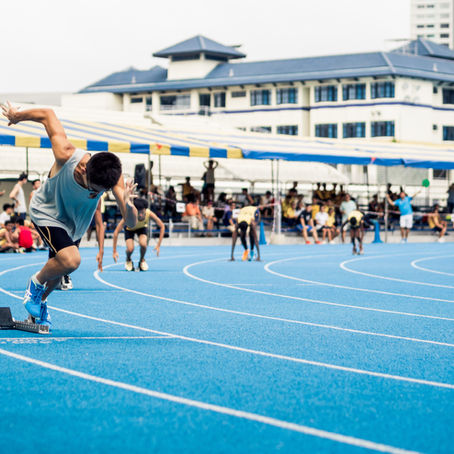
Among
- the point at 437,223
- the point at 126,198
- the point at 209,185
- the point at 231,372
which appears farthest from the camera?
the point at 437,223

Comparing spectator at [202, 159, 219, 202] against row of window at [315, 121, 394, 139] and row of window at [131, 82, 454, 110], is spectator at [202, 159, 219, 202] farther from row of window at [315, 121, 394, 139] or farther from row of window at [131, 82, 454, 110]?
row of window at [131, 82, 454, 110]

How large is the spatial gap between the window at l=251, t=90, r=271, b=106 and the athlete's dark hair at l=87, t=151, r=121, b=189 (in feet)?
239

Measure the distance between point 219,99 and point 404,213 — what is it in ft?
166

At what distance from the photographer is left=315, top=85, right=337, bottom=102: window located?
76844 millimetres

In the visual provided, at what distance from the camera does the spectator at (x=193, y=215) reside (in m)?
29.0

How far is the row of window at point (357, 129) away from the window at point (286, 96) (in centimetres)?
344

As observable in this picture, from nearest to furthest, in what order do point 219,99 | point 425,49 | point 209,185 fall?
point 209,185, point 219,99, point 425,49

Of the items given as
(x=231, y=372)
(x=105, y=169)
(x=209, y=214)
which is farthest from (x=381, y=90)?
(x=231, y=372)

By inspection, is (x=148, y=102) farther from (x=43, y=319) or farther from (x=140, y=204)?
(x=43, y=319)

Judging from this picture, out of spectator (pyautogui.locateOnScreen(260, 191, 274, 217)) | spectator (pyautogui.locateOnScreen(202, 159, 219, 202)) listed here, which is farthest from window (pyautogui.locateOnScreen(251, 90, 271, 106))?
spectator (pyautogui.locateOnScreen(260, 191, 274, 217))

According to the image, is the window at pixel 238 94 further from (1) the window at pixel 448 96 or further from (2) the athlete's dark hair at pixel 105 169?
(2) the athlete's dark hair at pixel 105 169

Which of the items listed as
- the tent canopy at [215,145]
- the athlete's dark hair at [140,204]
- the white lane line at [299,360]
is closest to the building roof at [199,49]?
the tent canopy at [215,145]

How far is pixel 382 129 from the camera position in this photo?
2884 inches

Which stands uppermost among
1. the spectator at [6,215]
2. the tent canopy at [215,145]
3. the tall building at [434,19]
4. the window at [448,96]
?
the tall building at [434,19]
